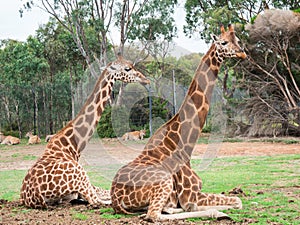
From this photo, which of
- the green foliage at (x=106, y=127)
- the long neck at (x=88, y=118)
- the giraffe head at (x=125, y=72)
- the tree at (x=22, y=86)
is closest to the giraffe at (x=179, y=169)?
the giraffe head at (x=125, y=72)

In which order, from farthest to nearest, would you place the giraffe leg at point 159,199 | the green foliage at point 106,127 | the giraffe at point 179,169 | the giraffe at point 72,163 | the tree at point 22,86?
the tree at point 22,86, the green foliage at point 106,127, the giraffe at point 72,163, the giraffe at point 179,169, the giraffe leg at point 159,199

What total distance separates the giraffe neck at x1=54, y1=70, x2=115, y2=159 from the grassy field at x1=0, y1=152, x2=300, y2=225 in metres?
1.81

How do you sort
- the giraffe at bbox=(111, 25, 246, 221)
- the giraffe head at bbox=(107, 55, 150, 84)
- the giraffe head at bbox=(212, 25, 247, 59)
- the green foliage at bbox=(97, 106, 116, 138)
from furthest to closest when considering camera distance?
the green foliage at bbox=(97, 106, 116, 138) < the giraffe head at bbox=(107, 55, 150, 84) < the giraffe head at bbox=(212, 25, 247, 59) < the giraffe at bbox=(111, 25, 246, 221)

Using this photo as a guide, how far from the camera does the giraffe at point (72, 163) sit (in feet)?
19.4

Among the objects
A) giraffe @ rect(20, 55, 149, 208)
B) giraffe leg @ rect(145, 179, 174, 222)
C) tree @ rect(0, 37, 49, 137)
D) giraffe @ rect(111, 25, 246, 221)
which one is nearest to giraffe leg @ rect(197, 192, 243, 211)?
giraffe @ rect(111, 25, 246, 221)

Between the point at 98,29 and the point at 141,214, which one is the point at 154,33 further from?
the point at 141,214

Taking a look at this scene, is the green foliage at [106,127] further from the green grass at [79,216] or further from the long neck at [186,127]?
the long neck at [186,127]

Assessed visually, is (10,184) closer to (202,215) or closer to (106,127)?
(202,215)

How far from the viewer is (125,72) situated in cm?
632

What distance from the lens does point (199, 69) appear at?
544 cm

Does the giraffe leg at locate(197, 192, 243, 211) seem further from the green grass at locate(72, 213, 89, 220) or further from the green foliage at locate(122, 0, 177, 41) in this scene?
the green foliage at locate(122, 0, 177, 41)

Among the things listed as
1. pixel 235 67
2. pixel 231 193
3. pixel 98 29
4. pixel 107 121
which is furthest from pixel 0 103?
pixel 231 193

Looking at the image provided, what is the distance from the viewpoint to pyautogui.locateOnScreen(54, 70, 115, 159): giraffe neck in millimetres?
6371

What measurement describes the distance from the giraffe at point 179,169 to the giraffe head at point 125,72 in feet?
3.53
